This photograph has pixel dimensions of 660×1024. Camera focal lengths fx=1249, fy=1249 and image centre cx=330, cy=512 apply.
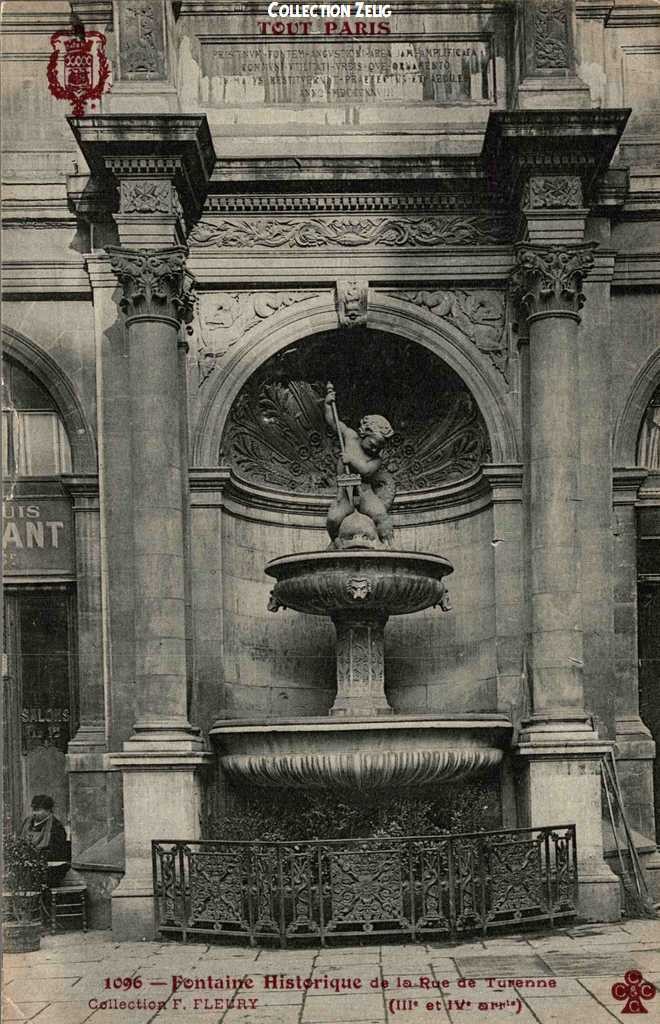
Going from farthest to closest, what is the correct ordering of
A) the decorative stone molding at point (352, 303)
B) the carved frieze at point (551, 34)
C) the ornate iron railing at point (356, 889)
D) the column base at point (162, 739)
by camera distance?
the decorative stone molding at point (352, 303)
the carved frieze at point (551, 34)
the column base at point (162, 739)
the ornate iron railing at point (356, 889)

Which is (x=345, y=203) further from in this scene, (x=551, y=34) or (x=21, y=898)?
(x=21, y=898)

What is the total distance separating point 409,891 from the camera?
30.3 feet

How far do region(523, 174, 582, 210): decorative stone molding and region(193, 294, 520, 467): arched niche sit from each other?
1491mm

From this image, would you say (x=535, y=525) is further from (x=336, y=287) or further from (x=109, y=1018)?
(x=109, y=1018)

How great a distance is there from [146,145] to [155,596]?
160 inches

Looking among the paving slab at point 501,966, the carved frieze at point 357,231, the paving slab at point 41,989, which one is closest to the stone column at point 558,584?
the carved frieze at point 357,231

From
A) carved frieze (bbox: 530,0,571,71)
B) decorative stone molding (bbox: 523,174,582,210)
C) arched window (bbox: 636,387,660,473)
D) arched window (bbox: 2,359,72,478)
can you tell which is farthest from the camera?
arched window (bbox: 636,387,660,473)

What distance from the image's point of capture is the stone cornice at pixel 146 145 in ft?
36.7

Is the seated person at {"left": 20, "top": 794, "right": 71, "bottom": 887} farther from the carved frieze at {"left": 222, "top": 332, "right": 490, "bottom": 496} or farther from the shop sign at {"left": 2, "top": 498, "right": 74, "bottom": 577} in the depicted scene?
the carved frieze at {"left": 222, "top": 332, "right": 490, "bottom": 496}

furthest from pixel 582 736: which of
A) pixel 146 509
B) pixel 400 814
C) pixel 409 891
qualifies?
pixel 146 509

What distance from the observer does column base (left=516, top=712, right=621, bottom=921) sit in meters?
10.5

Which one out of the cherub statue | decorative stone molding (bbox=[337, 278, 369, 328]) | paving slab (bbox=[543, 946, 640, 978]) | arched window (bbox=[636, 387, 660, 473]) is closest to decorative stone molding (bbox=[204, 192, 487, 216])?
decorative stone molding (bbox=[337, 278, 369, 328])

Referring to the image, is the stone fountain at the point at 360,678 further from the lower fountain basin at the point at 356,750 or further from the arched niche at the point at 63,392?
the arched niche at the point at 63,392

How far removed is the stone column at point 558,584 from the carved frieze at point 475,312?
562 millimetres
